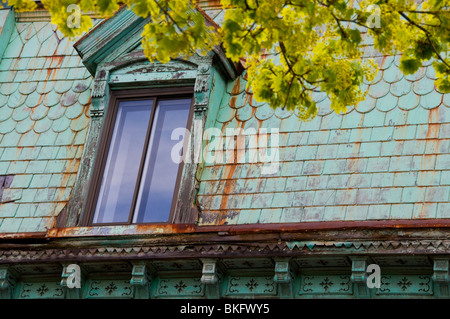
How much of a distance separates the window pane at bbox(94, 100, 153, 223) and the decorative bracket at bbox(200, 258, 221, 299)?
5.25ft

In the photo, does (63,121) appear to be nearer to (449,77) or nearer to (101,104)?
(101,104)

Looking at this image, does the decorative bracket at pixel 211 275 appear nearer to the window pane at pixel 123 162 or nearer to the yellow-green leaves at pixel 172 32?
A: the window pane at pixel 123 162

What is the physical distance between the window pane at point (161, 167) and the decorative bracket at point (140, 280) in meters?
0.85

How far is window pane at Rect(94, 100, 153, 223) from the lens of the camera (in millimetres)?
13242

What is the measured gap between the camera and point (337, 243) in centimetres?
1145

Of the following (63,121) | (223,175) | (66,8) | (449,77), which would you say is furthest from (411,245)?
(63,121)

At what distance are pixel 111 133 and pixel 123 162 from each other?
1.72 feet

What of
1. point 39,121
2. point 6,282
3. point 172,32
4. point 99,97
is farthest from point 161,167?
point 172,32

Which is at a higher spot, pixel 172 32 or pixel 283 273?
pixel 172 32

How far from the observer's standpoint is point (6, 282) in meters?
12.8

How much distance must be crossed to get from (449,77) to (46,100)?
632 cm

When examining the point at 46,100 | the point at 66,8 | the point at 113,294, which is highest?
the point at 46,100

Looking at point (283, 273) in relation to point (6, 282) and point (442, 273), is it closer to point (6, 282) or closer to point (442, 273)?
point (442, 273)

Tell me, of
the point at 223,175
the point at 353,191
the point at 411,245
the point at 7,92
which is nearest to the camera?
the point at 411,245
